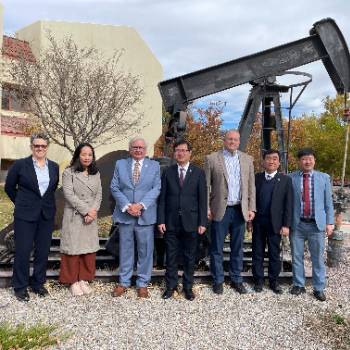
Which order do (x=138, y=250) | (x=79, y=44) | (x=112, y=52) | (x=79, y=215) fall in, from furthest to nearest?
1. (x=112, y=52)
2. (x=79, y=44)
3. (x=138, y=250)
4. (x=79, y=215)

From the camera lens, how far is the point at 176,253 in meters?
4.88

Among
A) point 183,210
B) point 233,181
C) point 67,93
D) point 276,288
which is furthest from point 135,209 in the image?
point 67,93

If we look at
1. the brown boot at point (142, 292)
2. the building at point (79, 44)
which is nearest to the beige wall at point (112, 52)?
the building at point (79, 44)

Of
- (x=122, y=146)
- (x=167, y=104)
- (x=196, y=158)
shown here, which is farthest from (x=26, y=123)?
(x=167, y=104)

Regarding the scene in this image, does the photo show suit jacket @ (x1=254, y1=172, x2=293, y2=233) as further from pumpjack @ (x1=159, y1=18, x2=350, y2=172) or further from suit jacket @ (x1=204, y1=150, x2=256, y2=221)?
pumpjack @ (x1=159, y1=18, x2=350, y2=172)

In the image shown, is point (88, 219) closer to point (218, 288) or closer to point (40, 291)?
point (40, 291)

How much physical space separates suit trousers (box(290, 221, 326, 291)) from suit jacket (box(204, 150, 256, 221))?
2.24ft

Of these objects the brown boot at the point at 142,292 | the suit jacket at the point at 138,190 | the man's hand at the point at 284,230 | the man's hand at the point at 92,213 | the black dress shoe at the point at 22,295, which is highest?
the suit jacket at the point at 138,190

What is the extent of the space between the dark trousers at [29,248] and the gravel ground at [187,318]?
0.71ft

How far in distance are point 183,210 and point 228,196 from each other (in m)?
0.62

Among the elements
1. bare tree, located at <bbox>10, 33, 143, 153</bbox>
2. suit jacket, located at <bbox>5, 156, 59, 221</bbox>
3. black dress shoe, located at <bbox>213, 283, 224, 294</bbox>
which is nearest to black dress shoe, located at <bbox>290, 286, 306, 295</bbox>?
black dress shoe, located at <bbox>213, 283, 224, 294</bbox>

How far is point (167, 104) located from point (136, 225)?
2.39m

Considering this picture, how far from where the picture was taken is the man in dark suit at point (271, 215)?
4969 millimetres

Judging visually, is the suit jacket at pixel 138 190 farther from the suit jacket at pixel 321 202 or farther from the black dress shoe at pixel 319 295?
the black dress shoe at pixel 319 295
